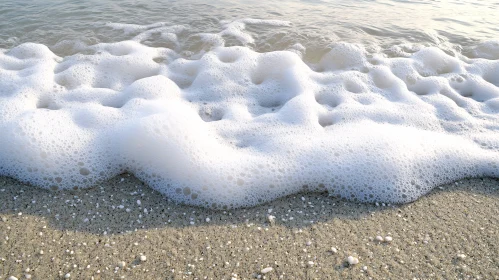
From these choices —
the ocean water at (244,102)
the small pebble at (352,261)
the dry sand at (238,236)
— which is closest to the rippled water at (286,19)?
the ocean water at (244,102)

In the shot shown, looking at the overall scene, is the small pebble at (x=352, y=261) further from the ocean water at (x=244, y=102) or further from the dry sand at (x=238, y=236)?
the ocean water at (x=244, y=102)

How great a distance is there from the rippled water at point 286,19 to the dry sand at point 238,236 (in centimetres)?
240

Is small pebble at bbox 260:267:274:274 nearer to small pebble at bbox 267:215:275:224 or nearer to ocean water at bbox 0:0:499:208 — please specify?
small pebble at bbox 267:215:275:224

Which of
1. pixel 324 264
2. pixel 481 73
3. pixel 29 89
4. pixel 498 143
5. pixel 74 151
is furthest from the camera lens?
pixel 481 73

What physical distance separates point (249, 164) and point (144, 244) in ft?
2.57

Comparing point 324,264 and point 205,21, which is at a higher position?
point 205,21

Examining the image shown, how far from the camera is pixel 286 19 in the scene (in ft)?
16.0

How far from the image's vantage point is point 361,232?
1.91m

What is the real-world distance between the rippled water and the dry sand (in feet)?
7.87

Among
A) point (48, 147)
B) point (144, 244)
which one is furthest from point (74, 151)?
point (144, 244)

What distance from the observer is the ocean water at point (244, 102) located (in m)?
2.23

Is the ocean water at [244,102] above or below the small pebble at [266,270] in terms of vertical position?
above

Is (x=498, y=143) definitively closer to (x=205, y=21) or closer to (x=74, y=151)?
(x=74, y=151)

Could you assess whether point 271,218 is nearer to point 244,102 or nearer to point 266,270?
point 266,270
